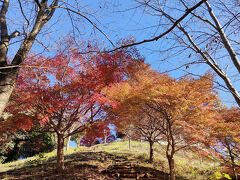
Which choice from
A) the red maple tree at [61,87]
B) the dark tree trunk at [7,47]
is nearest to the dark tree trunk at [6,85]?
the dark tree trunk at [7,47]

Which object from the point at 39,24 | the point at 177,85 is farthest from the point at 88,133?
the point at 39,24

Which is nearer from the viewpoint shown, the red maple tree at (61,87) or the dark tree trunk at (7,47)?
the dark tree trunk at (7,47)

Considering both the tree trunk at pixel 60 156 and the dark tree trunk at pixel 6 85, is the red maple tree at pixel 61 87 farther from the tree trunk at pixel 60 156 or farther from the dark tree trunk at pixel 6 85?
the dark tree trunk at pixel 6 85

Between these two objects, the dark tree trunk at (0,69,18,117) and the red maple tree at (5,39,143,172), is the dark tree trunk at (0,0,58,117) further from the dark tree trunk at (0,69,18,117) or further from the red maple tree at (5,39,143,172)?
the red maple tree at (5,39,143,172)

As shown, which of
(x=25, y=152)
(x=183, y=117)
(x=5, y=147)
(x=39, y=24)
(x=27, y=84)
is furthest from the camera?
(x=25, y=152)

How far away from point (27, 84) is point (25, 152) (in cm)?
1557

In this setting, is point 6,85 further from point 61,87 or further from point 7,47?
point 61,87

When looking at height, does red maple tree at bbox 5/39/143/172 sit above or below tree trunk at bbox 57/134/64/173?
above

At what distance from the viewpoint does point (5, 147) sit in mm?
13789

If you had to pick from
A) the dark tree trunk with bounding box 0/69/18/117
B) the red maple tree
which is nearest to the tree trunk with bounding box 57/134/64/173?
the red maple tree

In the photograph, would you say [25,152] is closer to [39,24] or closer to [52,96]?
[52,96]

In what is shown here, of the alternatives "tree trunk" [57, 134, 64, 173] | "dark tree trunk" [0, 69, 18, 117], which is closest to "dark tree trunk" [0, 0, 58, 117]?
"dark tree trunk" [0, 69, 18, 117]

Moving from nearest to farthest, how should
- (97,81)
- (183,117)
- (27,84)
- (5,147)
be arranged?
(27,84) < (97,81) < (183,117) < (5,147)

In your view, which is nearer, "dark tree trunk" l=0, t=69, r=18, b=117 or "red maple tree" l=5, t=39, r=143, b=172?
"dark tree trunk" l=0, t=69, r=18, b=117
